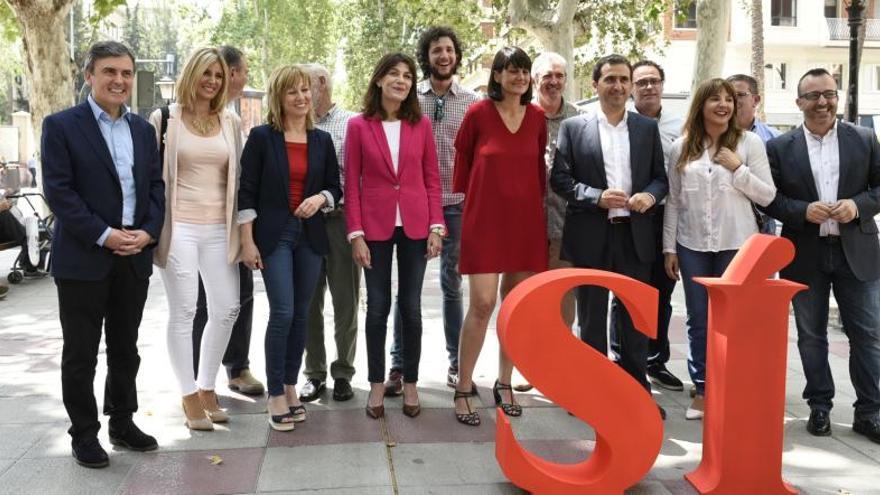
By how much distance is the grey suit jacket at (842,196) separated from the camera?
15.2ft

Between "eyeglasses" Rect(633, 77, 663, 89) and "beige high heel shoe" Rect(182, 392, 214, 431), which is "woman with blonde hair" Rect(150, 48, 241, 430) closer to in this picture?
"beige high heel shoe" Rect(182, 392, 214, 431)

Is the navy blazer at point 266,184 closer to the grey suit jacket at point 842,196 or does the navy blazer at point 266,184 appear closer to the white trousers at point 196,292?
the white trousers at point 196,292

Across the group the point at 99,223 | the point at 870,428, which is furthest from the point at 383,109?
the point at 870,428

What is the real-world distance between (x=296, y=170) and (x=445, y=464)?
1.90m

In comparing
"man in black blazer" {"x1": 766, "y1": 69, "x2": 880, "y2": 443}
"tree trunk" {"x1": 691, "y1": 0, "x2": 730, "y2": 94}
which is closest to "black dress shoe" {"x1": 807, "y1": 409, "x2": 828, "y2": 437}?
"man in black blazer" {"x1": 766, "y1": 69, "x2": 880, "y2": 443}

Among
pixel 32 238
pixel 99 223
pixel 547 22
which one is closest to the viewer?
pixel 99 223

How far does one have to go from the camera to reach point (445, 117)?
5504 mm

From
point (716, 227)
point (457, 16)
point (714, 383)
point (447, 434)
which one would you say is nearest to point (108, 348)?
point (447, 434)

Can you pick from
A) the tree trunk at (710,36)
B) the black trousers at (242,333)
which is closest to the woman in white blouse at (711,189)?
the black trousers at (242,333)

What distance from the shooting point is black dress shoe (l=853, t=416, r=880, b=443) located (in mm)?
4629

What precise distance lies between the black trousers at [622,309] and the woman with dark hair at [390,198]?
3.32ft

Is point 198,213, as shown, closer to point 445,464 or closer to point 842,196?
point 445,464

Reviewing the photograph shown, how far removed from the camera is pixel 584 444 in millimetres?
4578

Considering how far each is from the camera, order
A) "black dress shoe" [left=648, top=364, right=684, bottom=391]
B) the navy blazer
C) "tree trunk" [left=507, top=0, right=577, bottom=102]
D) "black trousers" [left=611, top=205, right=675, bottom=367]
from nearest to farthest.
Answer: the navy blazer, "black trousers" [left=611, top=205, right=675, bottom=367], "black dress shoe" [left=648, top=364, right=684, bottom=391], "tree trunk" [left=507, top=0, right=577, bottom=102]
